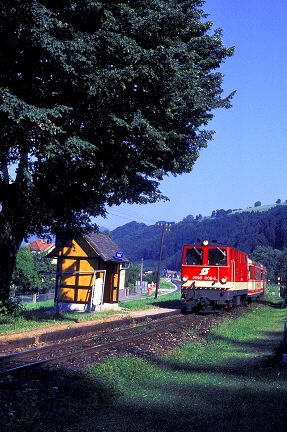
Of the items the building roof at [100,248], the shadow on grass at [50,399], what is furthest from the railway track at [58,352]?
the building roof at [100,248]

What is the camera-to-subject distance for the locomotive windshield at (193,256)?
2364 centimetres

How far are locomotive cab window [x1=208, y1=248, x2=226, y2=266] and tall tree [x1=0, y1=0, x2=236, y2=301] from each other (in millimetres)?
5474

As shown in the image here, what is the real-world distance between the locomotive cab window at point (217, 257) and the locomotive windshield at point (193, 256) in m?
0.55

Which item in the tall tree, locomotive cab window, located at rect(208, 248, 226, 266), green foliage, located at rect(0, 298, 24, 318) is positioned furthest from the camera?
locomotive cab window, located at rect(208, 248, 226, 266)

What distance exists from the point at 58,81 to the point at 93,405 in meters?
→ 11.4

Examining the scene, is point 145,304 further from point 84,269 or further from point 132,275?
point 132,275

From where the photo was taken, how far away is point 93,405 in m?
7.22

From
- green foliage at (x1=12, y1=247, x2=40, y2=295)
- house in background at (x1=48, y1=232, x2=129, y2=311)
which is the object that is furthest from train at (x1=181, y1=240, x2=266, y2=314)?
green foliage at (x1=12, y1=247, x2=40, y2=295)

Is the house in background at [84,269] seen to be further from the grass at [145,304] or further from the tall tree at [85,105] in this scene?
the tall tree at [85,105]

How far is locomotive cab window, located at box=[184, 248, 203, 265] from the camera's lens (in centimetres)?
2364

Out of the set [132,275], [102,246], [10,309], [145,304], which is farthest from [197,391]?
[132,275]

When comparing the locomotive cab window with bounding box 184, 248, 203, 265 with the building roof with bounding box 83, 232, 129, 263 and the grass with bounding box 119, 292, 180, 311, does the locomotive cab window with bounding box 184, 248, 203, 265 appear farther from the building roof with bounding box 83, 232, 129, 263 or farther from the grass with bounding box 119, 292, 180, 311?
the grass with bounding box 119, 292, 180, 311

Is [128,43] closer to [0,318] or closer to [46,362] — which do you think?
[46,362]

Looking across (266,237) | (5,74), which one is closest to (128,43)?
(5,74)
